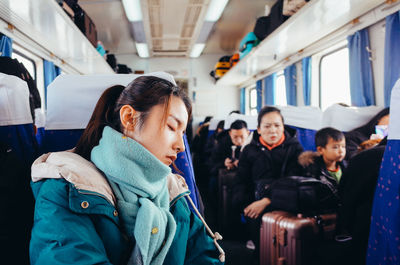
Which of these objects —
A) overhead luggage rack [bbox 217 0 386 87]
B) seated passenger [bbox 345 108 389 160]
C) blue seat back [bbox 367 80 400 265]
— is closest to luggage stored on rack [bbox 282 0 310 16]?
overhead luggage rack [bbox 217 0 386 87]

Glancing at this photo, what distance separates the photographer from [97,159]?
3.04 feet

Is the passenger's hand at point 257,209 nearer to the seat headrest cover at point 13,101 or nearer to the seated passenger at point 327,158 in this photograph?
the seated passenger at point 327,158

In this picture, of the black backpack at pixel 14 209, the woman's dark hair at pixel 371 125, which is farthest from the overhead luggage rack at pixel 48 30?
the woman's dark hair at pixel 371 125

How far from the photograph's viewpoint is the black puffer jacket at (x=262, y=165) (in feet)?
8.63

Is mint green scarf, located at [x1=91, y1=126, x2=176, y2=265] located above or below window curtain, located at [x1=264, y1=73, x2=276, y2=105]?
below

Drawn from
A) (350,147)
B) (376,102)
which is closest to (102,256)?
(350,147)

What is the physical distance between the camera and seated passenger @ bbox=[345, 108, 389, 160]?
2.98 m

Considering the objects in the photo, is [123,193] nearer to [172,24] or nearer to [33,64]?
[33,64]

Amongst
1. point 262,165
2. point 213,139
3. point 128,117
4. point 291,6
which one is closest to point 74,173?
point 128,117

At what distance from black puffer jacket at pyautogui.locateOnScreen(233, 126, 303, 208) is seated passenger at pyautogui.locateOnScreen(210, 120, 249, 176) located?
981 mm

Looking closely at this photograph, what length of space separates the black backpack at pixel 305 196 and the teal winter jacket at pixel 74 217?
1.12 metres

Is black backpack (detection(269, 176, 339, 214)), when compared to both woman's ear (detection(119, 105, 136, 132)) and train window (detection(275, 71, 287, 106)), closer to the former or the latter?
woman's ear (detection(119, 105, 136, 132))

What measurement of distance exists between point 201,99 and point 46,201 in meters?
9.34

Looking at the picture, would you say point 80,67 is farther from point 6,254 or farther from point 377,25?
point 6,254
